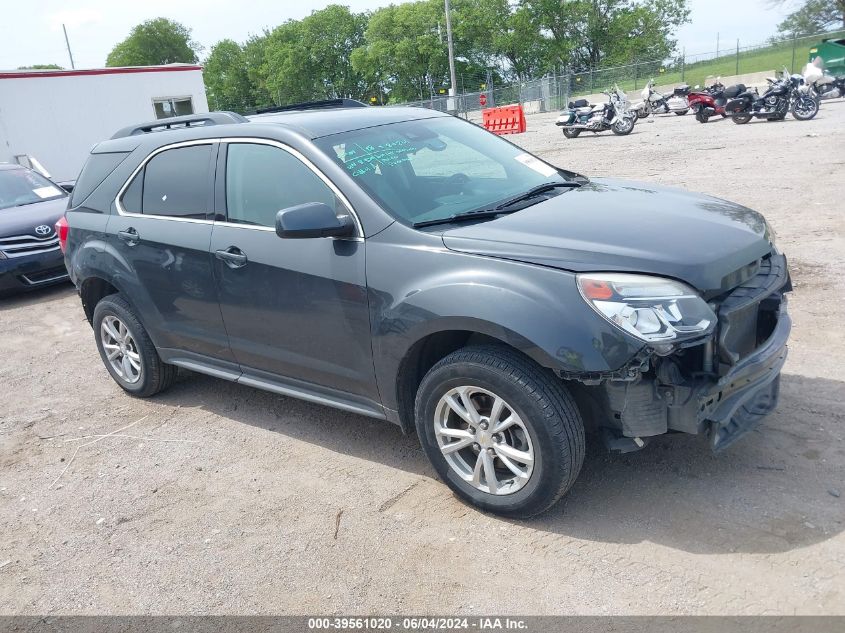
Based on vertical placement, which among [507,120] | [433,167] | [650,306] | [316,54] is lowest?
[507,120]

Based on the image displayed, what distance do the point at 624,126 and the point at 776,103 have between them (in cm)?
399

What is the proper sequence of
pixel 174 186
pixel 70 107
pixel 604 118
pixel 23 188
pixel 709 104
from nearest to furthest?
pixel 174 186 → pixel 23 188 → pixel 70 107 → pixel 709 104 → pixel 604 118

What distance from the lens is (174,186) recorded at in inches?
185

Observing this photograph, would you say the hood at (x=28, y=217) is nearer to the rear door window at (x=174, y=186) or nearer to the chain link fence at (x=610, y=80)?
the rear door window at (x=174, y=186)

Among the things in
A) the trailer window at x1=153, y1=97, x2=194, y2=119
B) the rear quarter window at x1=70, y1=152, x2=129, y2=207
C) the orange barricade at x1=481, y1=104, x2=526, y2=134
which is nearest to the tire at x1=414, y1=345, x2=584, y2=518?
the rear quarter window at x1=70, y1=152, x2=129, y2=207

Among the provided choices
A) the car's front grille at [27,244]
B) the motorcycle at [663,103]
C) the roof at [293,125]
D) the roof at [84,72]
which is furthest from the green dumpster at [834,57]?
the roof at [293,125]

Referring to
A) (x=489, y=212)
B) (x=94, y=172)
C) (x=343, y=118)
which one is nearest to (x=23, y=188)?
(x=94, y=172)

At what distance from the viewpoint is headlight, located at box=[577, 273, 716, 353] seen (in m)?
2.96

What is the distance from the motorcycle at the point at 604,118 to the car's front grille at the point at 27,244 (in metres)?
15.9

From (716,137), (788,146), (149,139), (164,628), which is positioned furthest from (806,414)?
(716,137)

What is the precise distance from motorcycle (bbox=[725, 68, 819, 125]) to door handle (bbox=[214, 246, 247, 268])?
1891 centimetres

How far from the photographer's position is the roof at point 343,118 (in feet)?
13.6

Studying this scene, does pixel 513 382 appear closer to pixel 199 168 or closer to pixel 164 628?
pixel 164 628

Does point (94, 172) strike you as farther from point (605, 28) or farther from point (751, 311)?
point (605, 28)
